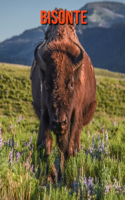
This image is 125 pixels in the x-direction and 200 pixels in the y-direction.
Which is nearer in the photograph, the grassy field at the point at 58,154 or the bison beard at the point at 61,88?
the grassy field at the point at 58,154

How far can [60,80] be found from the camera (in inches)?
149

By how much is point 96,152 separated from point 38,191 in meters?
1.82

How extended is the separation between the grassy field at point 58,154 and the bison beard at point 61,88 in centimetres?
25

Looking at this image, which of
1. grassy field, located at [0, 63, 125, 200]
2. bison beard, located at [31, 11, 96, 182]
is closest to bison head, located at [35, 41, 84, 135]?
bison beard, located at [31, 11, 96, 182]

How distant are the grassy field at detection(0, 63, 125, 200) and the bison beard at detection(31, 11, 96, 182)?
25 cm

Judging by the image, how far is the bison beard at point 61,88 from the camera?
3.69 m

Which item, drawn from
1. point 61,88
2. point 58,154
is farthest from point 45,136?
point 61,88

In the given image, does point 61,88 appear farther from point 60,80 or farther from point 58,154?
point 58,154

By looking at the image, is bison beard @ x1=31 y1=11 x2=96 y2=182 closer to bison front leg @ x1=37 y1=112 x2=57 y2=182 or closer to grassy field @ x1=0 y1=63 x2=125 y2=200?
bison front leg @ x1=37 y1=112 x2=57 y2=182

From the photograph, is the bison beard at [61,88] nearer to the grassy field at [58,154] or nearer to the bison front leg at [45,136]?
the bison front leg at [45,136]

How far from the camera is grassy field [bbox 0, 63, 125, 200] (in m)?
2.59

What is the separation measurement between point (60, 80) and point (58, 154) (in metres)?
1.46

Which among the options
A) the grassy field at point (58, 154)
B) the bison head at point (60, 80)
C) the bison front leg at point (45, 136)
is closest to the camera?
the grassy field at point (58, 154)

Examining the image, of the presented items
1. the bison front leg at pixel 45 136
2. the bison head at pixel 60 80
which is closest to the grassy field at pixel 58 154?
the bison front leg at pixel 45 136
